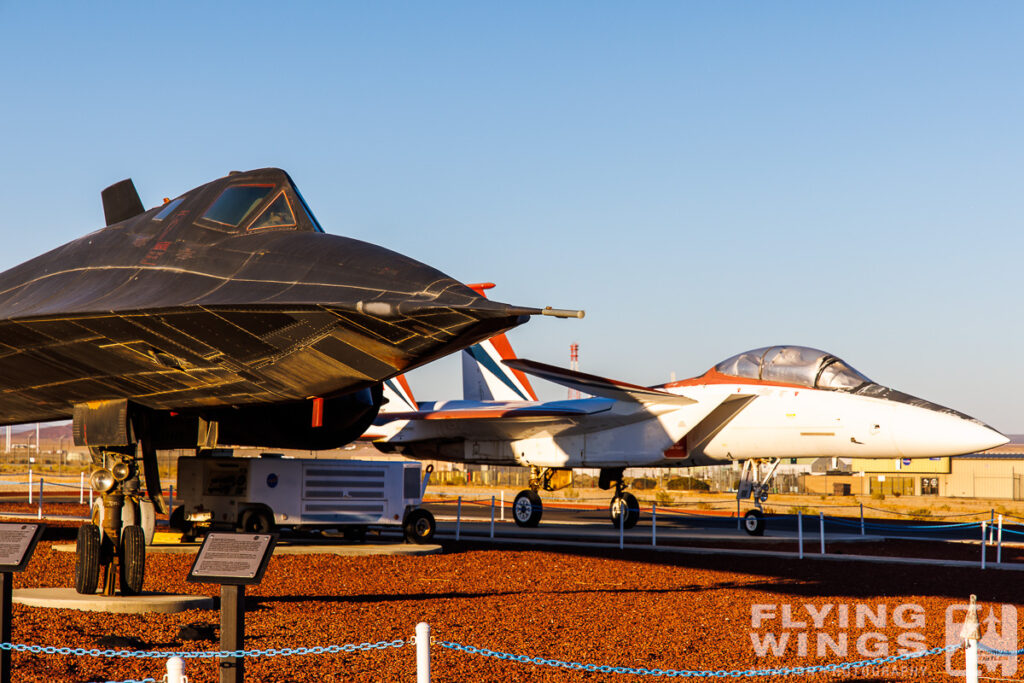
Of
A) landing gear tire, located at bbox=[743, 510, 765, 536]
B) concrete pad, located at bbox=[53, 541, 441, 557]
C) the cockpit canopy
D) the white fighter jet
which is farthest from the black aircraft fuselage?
landing gear tire, located at bbox=[743, 510, 765, 536]

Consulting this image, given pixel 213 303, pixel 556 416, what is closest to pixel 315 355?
pixel 213 303

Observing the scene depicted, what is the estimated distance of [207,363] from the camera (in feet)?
25.9

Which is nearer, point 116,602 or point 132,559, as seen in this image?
point 116,602

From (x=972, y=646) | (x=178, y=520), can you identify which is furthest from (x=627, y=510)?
(x=972, y=646)

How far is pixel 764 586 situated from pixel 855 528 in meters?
14.2

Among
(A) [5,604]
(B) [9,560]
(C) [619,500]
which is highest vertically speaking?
(B) [9,560]

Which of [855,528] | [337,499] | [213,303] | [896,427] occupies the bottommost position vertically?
[855,528]

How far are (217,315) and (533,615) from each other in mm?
4584

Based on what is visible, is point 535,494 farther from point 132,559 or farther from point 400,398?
point 132,559

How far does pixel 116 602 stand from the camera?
875cm

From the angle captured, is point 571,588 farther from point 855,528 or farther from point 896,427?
point 855,528

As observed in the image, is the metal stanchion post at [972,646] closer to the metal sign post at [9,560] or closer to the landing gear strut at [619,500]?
the metal sign post at [9,560]

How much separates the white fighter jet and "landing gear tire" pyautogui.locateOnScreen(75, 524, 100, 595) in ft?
30.7

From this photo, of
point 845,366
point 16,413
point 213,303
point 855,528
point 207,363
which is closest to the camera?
point 213,303
